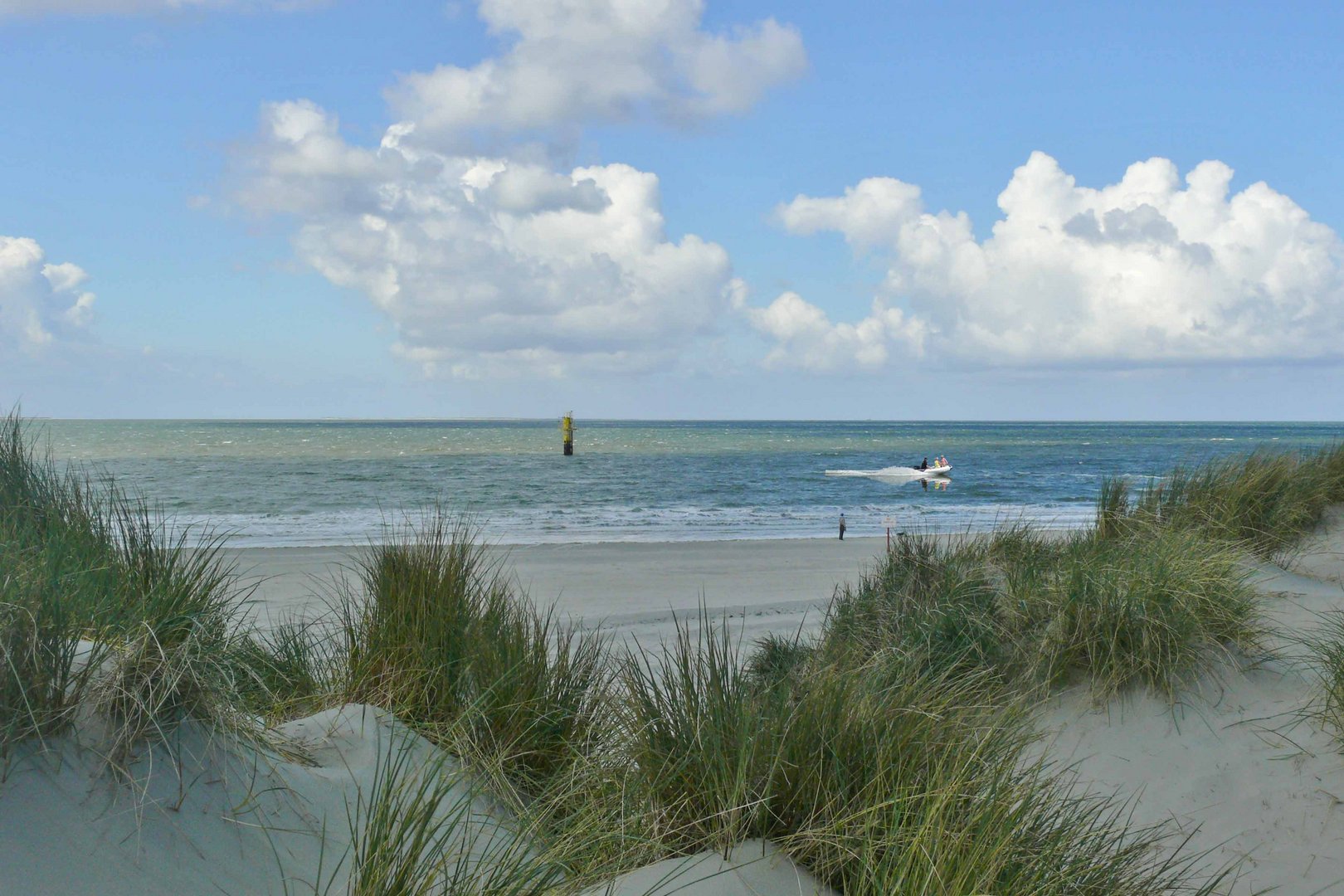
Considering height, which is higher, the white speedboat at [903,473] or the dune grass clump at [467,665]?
the dune grass clump at [467,665]

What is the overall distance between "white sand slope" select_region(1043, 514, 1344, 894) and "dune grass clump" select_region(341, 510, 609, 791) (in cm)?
244

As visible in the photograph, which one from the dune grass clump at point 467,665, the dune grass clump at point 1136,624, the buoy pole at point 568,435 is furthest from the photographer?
the buoy pole at point 568,435

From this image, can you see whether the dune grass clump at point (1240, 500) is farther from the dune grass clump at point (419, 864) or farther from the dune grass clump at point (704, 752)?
the dune grass clump at point (419, 864)

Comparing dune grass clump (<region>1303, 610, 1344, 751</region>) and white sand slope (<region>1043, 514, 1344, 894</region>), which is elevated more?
dune grass clump (<region>1303, 610, 1344, 751</region>)

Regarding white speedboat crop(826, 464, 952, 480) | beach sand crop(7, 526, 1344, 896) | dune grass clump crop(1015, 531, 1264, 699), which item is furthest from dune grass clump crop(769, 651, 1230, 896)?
white speedboat crop(826, 464, 952, 480)

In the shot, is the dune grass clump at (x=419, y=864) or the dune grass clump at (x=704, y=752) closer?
the dune grass clump at (x=419, y=864)

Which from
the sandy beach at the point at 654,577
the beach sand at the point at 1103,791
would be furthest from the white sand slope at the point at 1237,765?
the sandy beach at the point at 654,577

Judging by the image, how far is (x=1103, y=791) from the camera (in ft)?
15.6

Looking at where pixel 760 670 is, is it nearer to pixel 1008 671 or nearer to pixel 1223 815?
pixel 1008 671

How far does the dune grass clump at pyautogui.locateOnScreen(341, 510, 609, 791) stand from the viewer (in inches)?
158

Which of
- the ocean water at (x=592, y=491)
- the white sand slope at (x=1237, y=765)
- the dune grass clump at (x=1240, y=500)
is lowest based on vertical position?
the ocean water at (x=592, y=491)

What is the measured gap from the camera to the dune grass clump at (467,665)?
13.1 feet

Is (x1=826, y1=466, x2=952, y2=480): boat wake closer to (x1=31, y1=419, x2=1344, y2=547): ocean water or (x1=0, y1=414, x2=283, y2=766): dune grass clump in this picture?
(x1=31, y1=419, x2=1344, y2=547): ocean water

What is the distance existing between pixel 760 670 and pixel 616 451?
66324 millimetres
